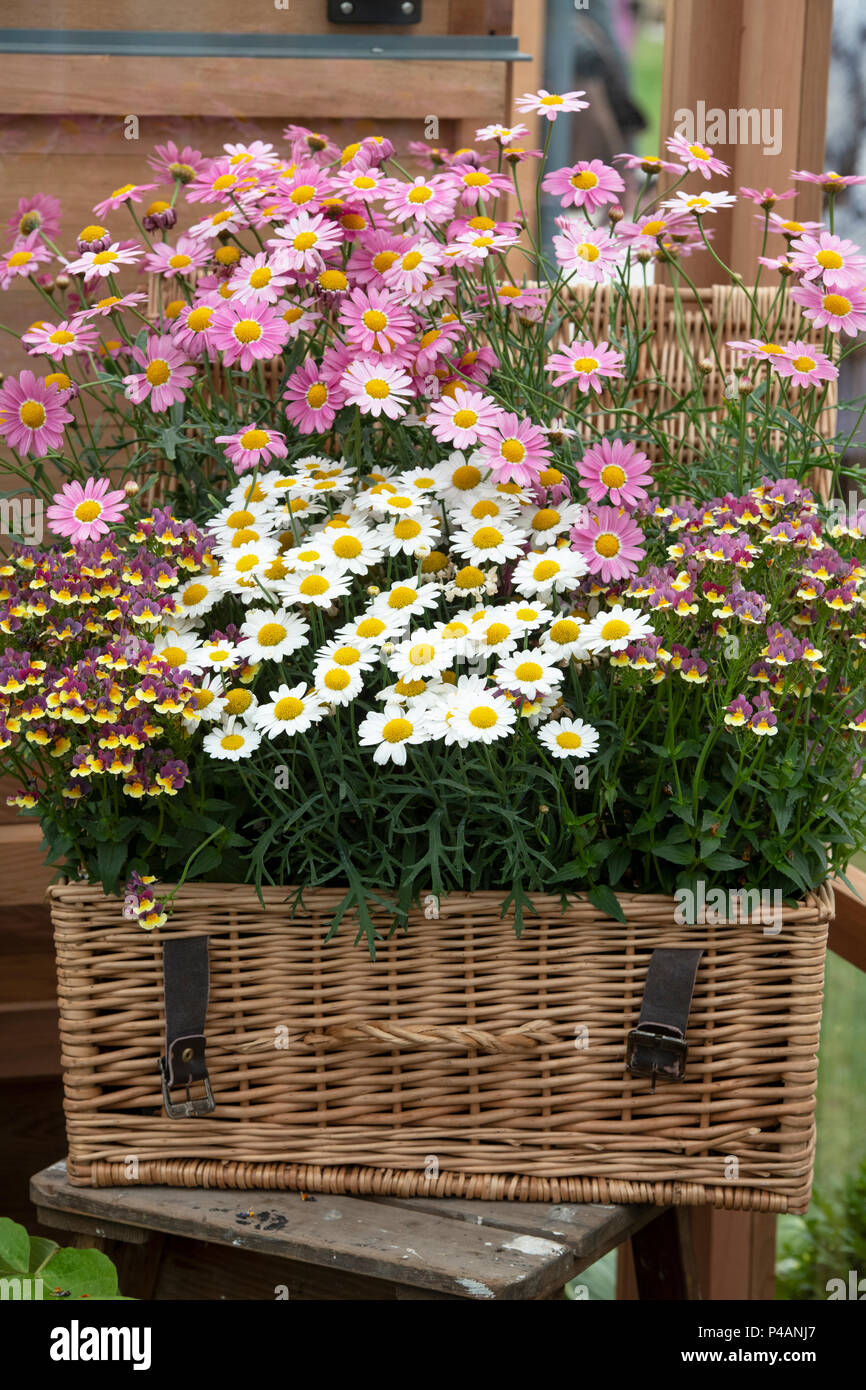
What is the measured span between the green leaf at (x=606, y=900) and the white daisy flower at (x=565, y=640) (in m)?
0.15

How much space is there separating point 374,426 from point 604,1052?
57cm

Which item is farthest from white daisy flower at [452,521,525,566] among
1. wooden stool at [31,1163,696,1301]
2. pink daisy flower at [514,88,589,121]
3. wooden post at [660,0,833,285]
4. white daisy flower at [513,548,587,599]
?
wooden post at [660,0,833,285]

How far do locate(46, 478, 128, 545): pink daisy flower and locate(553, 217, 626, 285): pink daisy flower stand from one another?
1.20 ft

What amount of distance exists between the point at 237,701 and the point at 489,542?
0.20 metres

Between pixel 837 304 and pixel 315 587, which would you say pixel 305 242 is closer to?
pixel 315 587

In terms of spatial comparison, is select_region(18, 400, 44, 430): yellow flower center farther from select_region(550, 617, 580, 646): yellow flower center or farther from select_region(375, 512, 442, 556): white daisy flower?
select_region(550, 617, 580, 646): yellow flower center

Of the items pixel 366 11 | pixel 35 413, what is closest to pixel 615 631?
pixel 35 413

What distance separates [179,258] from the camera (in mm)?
1020

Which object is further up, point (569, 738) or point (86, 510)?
point (86, 510)
